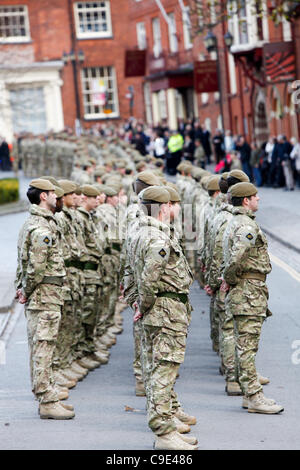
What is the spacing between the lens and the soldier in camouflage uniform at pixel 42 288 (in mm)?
9891

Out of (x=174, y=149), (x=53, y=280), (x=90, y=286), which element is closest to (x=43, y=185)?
(x=53, y=280)

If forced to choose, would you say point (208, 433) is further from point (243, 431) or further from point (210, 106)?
point (210, 106)

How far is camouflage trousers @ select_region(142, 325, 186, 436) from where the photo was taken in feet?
27.7

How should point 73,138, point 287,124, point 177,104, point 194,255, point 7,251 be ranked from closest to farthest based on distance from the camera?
point 194,255, point 7,251, point 287,124, point 73,138, point 177,104

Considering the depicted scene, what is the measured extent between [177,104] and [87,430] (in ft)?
154

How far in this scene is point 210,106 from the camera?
164 ft

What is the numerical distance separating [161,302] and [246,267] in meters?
1.61

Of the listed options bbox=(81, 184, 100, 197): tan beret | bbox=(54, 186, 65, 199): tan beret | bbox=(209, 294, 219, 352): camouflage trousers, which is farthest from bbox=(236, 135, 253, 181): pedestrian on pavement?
bbox=(54, 186, 65, 199): tan beret

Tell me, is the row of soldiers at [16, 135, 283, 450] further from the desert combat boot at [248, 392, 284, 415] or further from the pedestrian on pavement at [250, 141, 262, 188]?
the pedestrian on pavement at [250, 141, 262, 188]

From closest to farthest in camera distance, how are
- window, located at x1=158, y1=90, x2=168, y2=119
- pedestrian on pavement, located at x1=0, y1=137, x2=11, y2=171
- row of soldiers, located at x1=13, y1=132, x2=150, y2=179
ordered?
1. row of soldiers, located at x1=13, y1=132, x2=150, y2=179
2. pedestrian on pavement, located at x1=0, y1=137, x2=11, y2=171
3. window, located at x1=158, y1=90, x2=168, y2=119

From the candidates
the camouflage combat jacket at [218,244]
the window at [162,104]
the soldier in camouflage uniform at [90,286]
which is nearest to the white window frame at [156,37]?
the window at [162,104]

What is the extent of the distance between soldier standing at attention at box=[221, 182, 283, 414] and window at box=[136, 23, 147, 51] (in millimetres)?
50043
